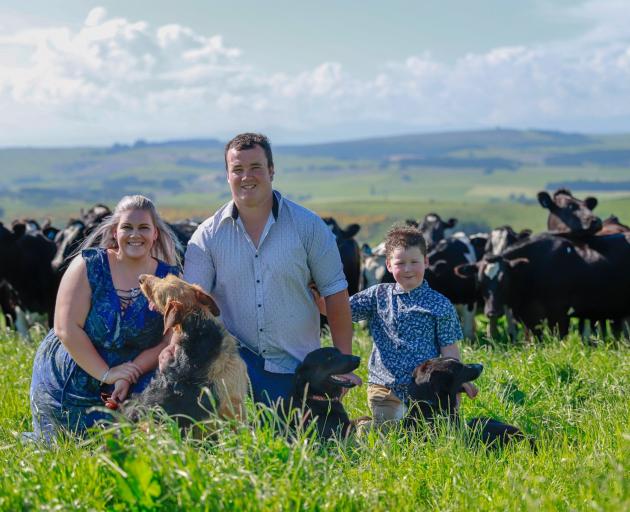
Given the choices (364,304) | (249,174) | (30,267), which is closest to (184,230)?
(30,267)

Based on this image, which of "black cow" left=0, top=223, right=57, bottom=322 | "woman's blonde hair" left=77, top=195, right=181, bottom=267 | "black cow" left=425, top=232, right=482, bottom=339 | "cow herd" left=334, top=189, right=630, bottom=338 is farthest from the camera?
"black cow" left=425, top=232, right=482, bottom=339

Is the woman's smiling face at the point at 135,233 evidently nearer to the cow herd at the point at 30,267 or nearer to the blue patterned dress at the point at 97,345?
the blue patterned dress at the point at 97,345

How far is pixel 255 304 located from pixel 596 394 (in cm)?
305

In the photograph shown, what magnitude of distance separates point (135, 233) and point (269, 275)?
43.6 inches

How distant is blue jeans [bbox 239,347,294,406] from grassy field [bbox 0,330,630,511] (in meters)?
0.97

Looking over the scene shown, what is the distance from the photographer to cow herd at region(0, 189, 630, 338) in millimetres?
12805

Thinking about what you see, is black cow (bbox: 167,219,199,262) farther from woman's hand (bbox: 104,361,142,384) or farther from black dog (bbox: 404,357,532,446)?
black dog (bbox: 404,357,532,446)

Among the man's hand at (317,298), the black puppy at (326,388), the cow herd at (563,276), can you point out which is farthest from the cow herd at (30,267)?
the black puppy at (326,388)

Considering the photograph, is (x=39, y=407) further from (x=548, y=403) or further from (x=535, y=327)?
(x=535, y=327)

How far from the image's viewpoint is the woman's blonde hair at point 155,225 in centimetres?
620

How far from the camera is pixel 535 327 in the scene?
12.9 meters

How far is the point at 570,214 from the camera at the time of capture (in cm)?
1370

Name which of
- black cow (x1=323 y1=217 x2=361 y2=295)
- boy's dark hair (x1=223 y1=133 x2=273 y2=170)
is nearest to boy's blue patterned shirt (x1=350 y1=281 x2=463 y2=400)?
boy's dark hair (x1=223 y1=133 x2=273 y2=170)

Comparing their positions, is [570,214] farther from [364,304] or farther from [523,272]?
[364,304]
